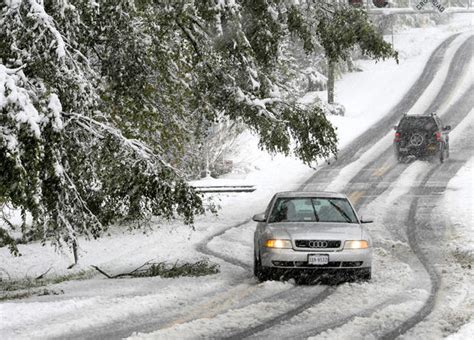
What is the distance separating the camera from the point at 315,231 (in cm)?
1212

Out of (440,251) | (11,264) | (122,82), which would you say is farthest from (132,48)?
(11,264)

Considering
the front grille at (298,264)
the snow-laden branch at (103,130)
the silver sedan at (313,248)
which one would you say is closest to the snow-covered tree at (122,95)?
the snow-laden branch at (103,130)

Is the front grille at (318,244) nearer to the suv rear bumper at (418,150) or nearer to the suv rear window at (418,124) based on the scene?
the suv rear window at (418,124)

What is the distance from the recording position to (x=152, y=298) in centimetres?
1034

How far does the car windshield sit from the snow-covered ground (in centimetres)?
121

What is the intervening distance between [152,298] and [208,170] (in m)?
23.3

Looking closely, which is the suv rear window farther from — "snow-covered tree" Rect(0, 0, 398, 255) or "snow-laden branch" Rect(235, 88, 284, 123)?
"snow-laden branch" Rect(235, 88, 284, 123)

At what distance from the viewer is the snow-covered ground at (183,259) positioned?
9.23 m

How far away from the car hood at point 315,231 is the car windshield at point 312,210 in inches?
12.9

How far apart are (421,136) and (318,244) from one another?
68.3 ft

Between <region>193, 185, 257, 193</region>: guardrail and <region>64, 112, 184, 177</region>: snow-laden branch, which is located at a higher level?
<region>64, 112, 184, 177</region>: snow-laden branch

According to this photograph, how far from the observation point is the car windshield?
13.0 metres

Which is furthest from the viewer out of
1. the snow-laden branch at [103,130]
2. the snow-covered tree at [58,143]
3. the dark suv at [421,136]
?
the dark suv at [421,136]

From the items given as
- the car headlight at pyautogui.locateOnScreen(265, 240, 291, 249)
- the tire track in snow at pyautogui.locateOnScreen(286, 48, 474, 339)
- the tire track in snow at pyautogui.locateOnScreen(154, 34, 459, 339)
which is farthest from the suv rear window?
the car headlight at pyautogui.locateOnScreen(265, 240, 291, 249)
